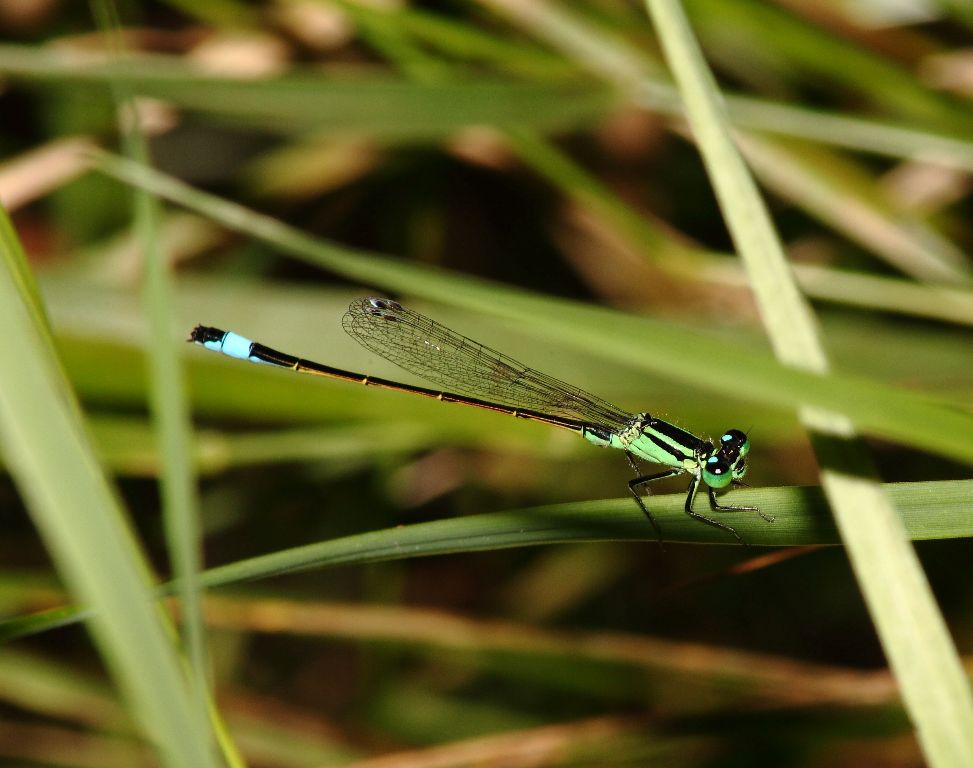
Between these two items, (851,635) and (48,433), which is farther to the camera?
(851,635)

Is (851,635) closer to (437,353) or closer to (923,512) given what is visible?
(437,353)

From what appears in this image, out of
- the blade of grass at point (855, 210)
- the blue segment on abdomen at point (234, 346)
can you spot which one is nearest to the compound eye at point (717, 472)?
the blade of grass at point (855, 210)

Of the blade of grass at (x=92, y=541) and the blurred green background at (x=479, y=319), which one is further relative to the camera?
the blurred green background at (x=479, y=319)

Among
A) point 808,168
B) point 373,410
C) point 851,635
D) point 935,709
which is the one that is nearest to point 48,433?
point 935,709

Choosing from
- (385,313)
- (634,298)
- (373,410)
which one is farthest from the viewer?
(634,298)

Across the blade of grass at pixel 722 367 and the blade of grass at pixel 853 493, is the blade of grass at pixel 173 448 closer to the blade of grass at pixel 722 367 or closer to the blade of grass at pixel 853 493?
the blade of grass at pixel 722 367

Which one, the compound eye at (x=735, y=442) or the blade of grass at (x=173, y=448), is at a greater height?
the compound eye at (x=735, y=442)

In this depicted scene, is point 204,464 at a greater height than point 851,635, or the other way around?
point 204,464
